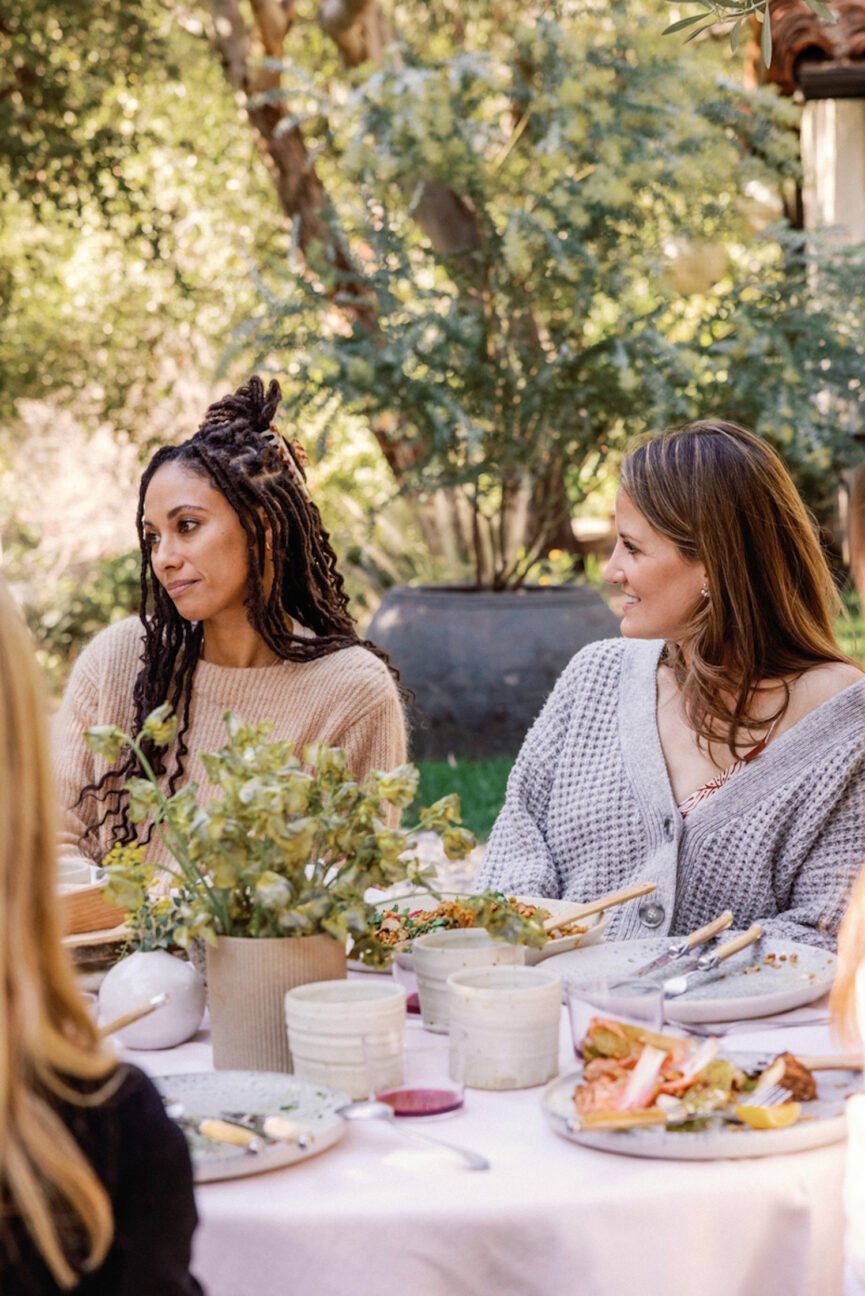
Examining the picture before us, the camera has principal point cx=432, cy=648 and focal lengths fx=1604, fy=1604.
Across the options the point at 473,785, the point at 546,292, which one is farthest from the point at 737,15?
the point at 546,292

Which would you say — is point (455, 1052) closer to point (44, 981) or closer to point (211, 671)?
point (44, 981)

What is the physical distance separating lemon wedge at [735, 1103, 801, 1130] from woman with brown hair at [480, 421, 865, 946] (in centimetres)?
115

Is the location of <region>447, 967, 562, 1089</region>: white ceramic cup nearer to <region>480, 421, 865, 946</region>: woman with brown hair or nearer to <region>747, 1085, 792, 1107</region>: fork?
<region>747, 1085, 792, 1107</region>: fork

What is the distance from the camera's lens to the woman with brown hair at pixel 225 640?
11.0 ft

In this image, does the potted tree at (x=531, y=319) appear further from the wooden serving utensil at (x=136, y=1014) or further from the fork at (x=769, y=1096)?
the fork at (x=769, y=1096)

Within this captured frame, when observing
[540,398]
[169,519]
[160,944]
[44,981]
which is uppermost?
[540,398]

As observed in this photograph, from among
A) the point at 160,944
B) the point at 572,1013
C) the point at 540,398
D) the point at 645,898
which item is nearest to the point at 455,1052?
the point at 572,1013

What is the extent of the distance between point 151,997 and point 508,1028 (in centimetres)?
46

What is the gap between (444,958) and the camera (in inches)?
77.9

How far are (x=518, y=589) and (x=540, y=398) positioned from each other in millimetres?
999

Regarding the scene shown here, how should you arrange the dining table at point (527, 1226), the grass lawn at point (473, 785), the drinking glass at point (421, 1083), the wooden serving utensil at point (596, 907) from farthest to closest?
1. the grass lawn at point (473, 785)
2. the wooden serving utensil at point (596, 907)
3. the drinking glass at point (421, 1083)
4. the dining table at point (527, 1226)

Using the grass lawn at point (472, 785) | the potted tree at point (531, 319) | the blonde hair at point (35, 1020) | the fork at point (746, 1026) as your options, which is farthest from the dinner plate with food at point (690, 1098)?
the potted tree at point (531, 319)

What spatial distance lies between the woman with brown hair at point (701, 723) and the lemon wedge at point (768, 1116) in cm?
115

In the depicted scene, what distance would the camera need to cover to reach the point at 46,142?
34.4 feet
